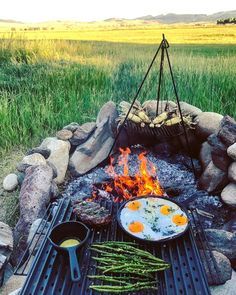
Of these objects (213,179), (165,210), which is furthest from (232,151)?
(165,210)

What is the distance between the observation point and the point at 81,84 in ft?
24.8

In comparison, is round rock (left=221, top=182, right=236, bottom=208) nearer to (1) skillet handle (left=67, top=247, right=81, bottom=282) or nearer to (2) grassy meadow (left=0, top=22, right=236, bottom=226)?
(2) grassy meadow (left=0, top=22, right=236, bottom=226)

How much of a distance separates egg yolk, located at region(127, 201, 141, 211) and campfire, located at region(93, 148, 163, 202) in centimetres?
74

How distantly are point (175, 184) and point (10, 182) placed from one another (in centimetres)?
207

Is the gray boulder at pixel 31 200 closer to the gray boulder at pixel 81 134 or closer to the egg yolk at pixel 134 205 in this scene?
the gray boulder at pixel 81 134

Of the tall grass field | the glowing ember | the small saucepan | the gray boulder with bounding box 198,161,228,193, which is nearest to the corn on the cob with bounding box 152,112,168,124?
A: the tall grass field

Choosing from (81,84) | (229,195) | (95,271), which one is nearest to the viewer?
(95,271)

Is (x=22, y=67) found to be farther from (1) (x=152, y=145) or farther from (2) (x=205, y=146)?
(2) (x=205, y=146)

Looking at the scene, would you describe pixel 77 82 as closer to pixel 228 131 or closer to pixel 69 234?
pixel 228 131

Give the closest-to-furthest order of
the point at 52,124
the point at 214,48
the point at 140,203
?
1. the point at 140,203
2. the point at 52,124
3. the point at 214,48

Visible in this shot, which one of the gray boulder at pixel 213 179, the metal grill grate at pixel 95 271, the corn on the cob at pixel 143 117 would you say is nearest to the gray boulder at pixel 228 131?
the gray boulder at pixel 213 179

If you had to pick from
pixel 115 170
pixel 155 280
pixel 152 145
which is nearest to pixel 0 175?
pixel 115 170

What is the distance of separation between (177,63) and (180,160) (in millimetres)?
3689

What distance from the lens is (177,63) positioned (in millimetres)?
7875
